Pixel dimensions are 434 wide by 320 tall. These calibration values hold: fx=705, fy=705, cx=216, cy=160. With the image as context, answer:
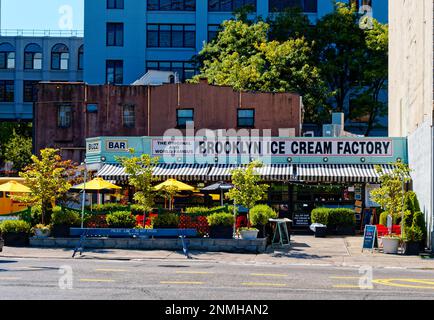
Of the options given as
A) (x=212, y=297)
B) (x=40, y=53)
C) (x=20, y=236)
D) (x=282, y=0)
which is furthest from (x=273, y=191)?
(x=40, y=53)

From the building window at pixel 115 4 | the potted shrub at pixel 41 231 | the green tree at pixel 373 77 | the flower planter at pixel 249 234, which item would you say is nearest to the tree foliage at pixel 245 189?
the flower planter at pixel 249 234

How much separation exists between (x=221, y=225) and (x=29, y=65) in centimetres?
6385

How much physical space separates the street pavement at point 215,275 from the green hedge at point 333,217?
6.06 metres

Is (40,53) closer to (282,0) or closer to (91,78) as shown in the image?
(91,78)

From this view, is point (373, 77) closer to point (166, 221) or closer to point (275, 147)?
point (275, 147)

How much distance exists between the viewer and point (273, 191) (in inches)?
1508

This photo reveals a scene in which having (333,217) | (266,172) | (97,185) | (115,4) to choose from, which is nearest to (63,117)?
(97,185)

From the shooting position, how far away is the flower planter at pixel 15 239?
92.1ft

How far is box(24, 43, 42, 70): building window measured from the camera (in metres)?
85.6

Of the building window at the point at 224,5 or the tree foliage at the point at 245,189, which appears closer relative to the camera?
the tree foliage at the point at 245,189

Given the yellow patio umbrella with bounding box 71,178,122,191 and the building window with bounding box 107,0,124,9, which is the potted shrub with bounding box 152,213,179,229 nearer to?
the yellow patio umbrella with bounding box 71,178,122,191

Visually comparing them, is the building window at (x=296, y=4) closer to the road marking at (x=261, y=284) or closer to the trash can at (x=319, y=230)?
the trash can at (x=319, y=230)

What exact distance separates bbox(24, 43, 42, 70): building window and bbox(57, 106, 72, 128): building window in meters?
44.3

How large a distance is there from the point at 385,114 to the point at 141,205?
3751 centimetres
